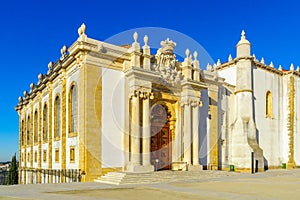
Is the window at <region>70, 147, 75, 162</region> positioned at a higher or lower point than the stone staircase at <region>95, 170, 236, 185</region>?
higher

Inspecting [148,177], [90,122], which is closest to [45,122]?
[90,122]

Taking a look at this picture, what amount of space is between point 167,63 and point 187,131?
4.72 meters

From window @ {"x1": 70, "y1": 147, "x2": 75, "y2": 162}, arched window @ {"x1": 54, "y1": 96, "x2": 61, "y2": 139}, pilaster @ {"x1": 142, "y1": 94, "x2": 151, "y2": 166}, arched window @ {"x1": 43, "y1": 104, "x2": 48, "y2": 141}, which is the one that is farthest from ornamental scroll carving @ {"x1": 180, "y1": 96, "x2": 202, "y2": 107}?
arched window @ {"x1": 43, "y1": 104, "x2": 48, "y2": 141}

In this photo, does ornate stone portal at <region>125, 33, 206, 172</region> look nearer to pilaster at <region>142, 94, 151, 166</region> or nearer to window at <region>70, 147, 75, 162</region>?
pilaster at <region>142, 94, 151, 166</region>

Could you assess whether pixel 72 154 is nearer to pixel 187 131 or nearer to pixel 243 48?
pixel 187 131

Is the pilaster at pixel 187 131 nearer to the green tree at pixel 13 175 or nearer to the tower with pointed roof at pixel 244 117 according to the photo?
the tower with pointed roof at pixel 244 117

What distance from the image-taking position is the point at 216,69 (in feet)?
98.3

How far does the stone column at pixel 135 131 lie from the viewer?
18.7m

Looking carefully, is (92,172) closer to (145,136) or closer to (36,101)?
(145,136)

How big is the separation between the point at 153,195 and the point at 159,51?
1156 cm

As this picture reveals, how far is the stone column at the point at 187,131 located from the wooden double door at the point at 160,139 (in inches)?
44.6

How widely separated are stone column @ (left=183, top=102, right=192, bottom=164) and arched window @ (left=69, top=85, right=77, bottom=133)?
7230 millimetres

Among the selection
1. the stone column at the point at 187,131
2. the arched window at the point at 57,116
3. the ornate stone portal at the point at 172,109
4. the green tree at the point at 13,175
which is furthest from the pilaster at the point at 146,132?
the green tree at the point at 13,175

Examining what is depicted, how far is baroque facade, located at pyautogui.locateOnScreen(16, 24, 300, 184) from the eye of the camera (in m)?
18.3
